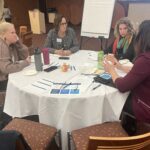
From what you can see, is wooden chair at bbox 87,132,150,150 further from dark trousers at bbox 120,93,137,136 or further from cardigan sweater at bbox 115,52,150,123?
cardigan sweater at bbox 115,52,150,123

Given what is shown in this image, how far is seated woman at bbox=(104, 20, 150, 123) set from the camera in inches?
60.7

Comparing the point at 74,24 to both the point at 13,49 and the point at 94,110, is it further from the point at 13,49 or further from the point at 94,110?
the point at 94,110

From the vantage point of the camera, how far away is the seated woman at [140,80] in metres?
1.54

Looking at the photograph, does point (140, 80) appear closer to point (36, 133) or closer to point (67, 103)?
point (67, 103)

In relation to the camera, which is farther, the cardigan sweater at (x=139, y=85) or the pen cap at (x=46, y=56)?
the pen cap at (x=46, y=56)

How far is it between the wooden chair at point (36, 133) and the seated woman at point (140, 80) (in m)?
0.63

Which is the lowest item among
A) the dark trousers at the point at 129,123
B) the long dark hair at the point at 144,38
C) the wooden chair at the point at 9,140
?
the dark trousers at the point at 129,123

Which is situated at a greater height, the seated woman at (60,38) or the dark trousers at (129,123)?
the seated woman at (60,38)

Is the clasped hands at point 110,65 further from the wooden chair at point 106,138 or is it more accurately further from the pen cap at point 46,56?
the pen cap at point 46,56

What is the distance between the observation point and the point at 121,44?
10.0ft

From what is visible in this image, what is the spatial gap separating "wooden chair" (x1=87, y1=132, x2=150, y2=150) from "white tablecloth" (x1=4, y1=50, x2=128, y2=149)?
577 mm

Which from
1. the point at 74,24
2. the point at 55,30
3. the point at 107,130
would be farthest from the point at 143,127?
the point at 74,24

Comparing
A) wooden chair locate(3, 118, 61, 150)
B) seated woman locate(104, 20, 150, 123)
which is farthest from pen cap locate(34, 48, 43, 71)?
seated woman locate(104, 20, 150, 123)

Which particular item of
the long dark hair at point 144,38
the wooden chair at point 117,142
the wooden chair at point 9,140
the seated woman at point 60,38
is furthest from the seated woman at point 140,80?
the seated woman at point 60,38
